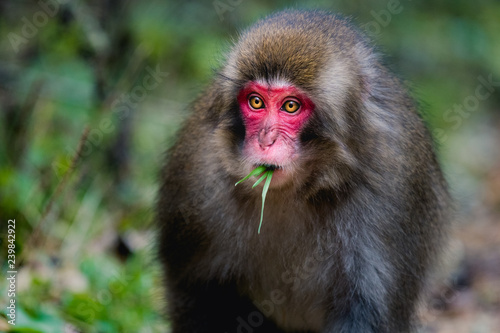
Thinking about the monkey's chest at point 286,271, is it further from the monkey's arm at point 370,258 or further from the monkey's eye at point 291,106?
the monkey's eye at point 291,106

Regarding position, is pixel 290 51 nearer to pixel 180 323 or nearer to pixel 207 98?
pixel 207 98

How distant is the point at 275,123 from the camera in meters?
3.75

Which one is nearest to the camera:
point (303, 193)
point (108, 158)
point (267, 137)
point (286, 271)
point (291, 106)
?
point (267, 137)

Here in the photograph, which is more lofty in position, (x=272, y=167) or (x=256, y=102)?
(x=256, y=102)

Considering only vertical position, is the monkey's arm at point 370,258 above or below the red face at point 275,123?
below

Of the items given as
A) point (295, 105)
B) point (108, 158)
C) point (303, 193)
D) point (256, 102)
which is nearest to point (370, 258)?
point (303, 193)

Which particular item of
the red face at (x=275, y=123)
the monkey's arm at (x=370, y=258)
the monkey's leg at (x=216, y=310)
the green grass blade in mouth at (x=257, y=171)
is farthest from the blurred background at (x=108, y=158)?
the monkey's arm at (x=370, y=258)

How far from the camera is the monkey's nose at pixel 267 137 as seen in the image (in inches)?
145

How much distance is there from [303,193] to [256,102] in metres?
0.58

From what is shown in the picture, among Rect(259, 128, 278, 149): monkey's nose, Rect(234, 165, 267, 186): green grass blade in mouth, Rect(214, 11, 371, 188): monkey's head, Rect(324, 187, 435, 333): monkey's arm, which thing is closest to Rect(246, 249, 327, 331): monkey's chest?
Rect(324, 187, 435, 333): monkey's arm

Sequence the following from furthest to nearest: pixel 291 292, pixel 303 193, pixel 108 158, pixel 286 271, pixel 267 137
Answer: pixel 108 158
pixel 291 292
pixel 286 271
pixel 303 193
pixel 267 137

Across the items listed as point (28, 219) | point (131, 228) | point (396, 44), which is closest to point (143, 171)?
point (131, 228)

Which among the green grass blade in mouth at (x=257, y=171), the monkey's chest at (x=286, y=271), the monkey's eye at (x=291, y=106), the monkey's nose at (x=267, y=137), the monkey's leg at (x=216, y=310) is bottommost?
the monkey's leg at (x=216, y=310)

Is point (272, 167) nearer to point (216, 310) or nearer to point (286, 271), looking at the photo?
point (286, 271)
